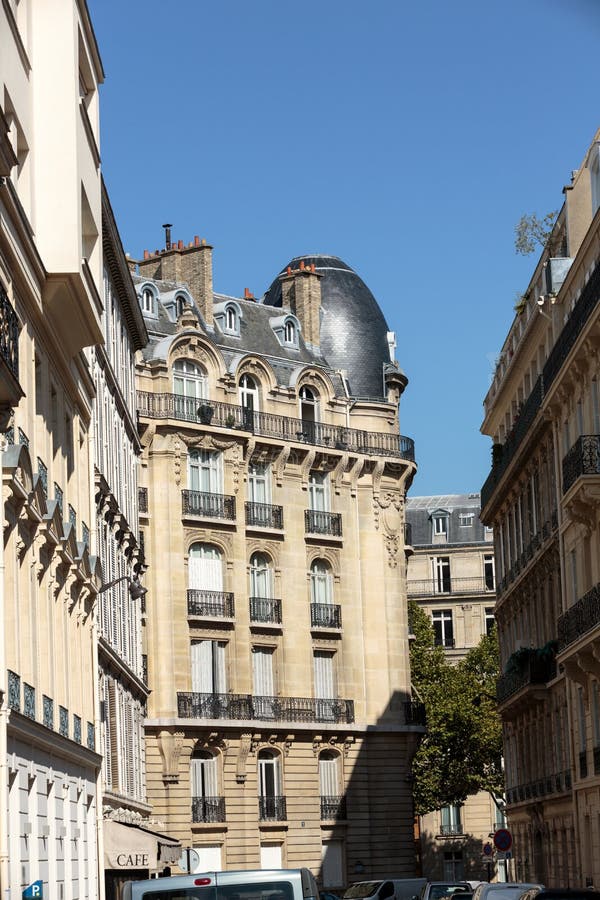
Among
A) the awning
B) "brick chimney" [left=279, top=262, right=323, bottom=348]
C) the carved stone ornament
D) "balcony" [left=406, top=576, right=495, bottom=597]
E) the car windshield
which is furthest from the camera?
"balcony" [left=406, top=576, right=495, bottom=597]

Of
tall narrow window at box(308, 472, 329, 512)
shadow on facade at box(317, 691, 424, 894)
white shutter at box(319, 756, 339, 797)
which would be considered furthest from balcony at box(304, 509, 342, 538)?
white shutter at box(319, 756, 339, 797)

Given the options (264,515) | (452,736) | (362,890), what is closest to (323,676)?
Result: (264,515)

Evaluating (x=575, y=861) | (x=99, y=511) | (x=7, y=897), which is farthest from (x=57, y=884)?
(x=575, y=861)

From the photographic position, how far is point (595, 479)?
36875 mm

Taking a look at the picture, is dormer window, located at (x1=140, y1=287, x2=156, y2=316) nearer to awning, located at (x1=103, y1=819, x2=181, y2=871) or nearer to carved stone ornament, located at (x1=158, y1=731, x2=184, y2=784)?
carved stone ornament, located at (x1=158, y1=731, x2=184, y2=784)

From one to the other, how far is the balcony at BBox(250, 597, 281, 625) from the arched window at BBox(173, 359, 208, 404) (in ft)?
22.5

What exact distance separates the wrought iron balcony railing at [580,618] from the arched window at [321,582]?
22012mm

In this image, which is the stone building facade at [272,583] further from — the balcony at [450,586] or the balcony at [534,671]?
the balcony at [450,586]

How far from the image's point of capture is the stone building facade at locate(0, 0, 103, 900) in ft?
75.9

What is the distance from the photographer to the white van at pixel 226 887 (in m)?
15.0

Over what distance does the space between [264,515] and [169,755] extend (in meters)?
9.56

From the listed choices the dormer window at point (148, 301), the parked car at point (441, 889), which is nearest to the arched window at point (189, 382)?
the dormer window at point (148, 301)

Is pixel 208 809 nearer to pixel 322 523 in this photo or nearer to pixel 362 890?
pixel 322 523

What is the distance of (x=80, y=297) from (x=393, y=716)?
128 ft
